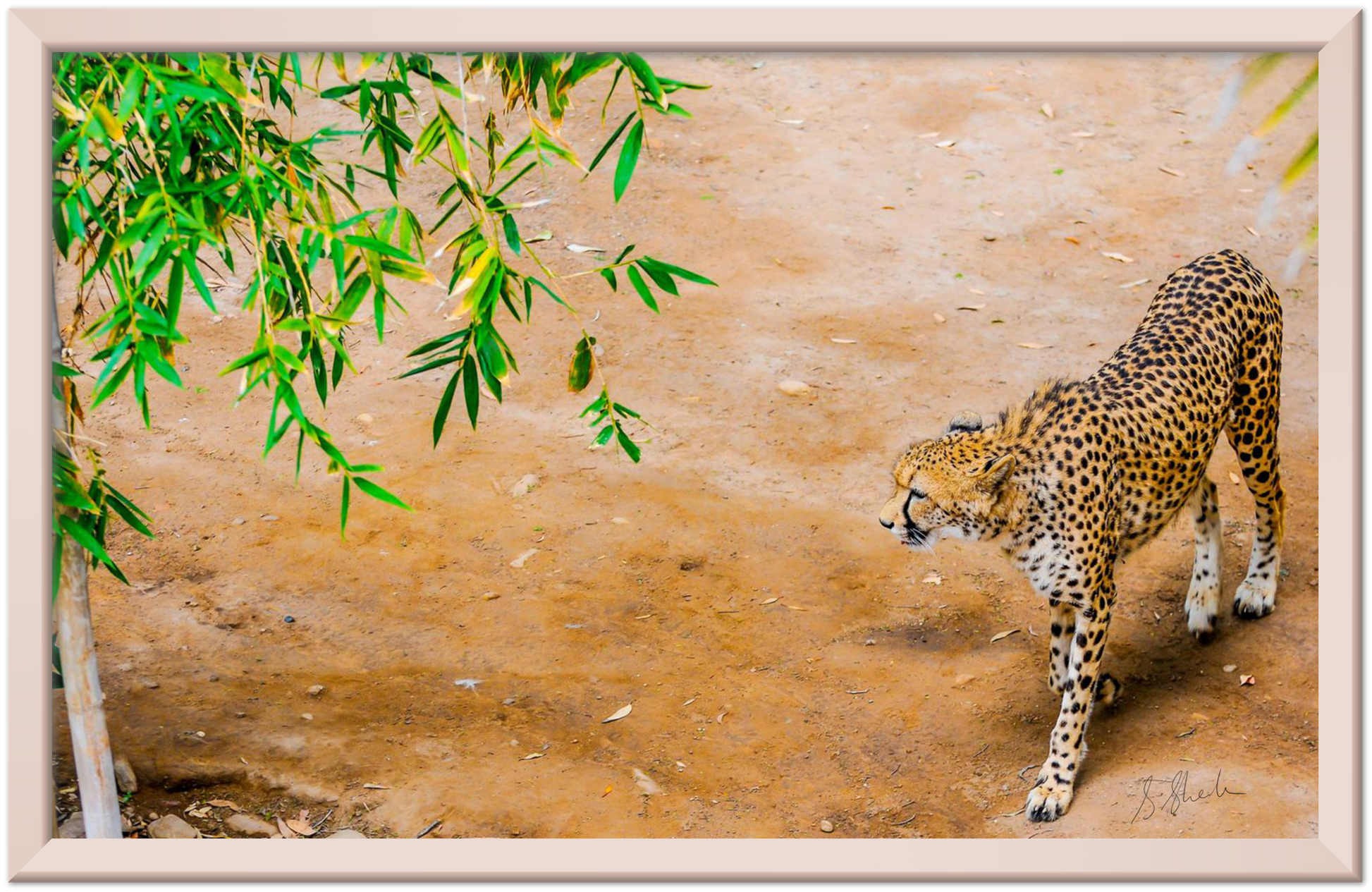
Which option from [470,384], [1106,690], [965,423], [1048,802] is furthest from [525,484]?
[1048,802]

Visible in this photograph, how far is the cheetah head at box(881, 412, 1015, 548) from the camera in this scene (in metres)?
3.99

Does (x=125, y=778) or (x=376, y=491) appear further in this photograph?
(x=125, y=778)

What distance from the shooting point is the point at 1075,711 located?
408 cm

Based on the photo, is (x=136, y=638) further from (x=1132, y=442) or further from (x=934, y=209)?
(x=934, y=209)

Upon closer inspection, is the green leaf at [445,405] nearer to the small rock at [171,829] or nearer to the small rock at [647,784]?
the small rock at [647,784]

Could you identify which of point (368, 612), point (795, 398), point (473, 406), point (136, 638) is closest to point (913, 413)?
point (795, 398)

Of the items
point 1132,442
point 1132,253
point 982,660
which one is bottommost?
point 982,660

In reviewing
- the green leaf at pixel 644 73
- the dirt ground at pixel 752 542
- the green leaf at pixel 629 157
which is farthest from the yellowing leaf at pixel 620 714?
the green leaf at pixel 644 73

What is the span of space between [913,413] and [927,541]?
2364mm

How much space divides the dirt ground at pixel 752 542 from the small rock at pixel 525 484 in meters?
0.07

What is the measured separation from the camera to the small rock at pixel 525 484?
5.96 metres

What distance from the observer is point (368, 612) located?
17.1 ft
